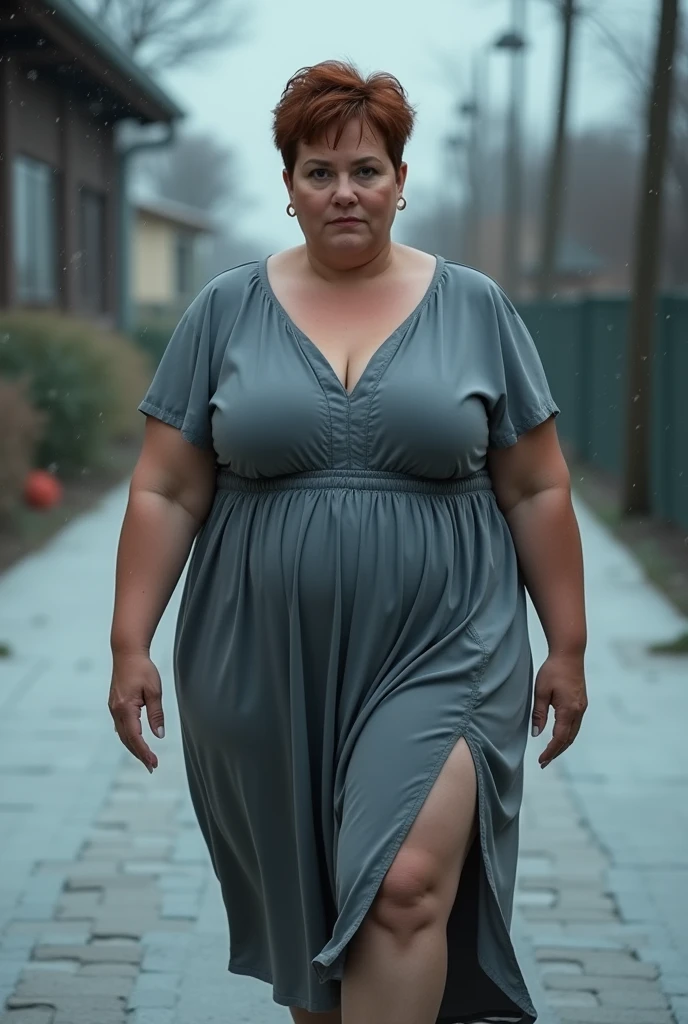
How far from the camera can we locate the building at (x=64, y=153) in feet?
35.3

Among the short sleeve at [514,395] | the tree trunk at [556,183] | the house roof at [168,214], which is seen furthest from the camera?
the house roof at [168,214]

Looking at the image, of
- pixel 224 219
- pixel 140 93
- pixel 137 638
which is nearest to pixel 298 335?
pixel 137 638

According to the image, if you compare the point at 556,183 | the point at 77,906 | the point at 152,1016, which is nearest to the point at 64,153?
the point at 556,183

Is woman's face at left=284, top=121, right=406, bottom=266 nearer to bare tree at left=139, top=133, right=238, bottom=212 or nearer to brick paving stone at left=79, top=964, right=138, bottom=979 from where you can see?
brick paving stone at left=79, top=964, right=138, bottom=979

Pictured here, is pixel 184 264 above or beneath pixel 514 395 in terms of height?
beneath

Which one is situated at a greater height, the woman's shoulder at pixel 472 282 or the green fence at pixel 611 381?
the woman's shoulder at pixel 472 282

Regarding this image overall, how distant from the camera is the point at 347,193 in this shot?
2.74 metres

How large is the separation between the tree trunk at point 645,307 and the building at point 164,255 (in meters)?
36.7

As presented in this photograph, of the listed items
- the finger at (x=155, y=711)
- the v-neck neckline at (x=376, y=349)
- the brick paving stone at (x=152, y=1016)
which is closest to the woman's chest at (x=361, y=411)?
the v-neck neckline at (x=376, y=349)

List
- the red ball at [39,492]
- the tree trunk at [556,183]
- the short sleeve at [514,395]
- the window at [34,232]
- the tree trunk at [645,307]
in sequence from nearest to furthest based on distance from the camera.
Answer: the short sleeve at [514,395] < the tree trunk at [645,307] < the red ball at [39,492] < the window at [34,232] < the tree trunk at [556,183]

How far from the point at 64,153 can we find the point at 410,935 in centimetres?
1555

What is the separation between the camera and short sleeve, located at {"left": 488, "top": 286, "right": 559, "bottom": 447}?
2.82 metres

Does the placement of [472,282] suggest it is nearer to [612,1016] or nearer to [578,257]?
[612,1016]

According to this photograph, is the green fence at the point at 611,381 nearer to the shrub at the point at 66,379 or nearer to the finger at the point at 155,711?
the shrub at the point at 66,379
